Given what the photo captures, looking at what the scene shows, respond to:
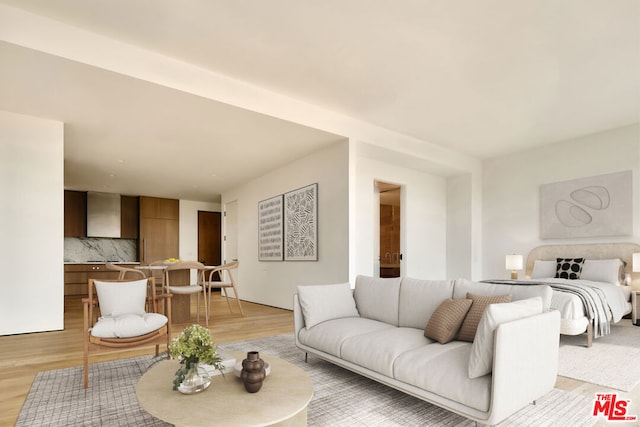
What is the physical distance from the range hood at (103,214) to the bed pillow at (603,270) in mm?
9568

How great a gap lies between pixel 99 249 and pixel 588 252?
33.7 ft

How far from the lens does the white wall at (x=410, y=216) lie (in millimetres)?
6094

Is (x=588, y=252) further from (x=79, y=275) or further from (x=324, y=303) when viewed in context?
(x=79, y=275)

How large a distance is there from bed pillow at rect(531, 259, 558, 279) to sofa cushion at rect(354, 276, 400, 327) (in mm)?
3736

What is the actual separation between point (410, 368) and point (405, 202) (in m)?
4.92

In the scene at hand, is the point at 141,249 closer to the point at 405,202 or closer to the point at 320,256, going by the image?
the point at 320,256

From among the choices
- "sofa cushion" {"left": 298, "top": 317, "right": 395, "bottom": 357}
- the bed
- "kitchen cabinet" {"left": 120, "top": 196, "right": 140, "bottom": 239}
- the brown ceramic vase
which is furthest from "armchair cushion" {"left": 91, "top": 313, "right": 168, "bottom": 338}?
"kitchen cabinet" {"left": 120, "top": 196, "right": 140, "bottom": 239}

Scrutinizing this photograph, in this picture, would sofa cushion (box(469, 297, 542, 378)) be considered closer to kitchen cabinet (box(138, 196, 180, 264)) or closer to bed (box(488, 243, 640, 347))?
bed (box(488, 243, 640, 347))

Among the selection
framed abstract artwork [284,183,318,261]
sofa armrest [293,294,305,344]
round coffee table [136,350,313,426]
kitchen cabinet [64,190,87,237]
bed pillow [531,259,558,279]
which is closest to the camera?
round coffee table [136,350,313,426]

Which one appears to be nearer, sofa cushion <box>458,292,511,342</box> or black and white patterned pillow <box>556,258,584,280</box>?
sofa cushion <box>458,292,511,342</box>

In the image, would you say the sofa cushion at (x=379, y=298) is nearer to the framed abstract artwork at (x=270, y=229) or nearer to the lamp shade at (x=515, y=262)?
the framed abstract artwork at (x=270, y=229)

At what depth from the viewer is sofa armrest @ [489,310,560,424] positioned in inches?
71.1

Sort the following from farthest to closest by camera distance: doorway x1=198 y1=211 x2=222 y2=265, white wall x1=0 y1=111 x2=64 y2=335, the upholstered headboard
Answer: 1. doorway x1=198 y1=211 x2=222 y2=265
2. the upholstered headboard
3. white wall x1=0 y1=111 x2=64 y2=335

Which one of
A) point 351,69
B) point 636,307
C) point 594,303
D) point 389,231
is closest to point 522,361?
point 594,303
